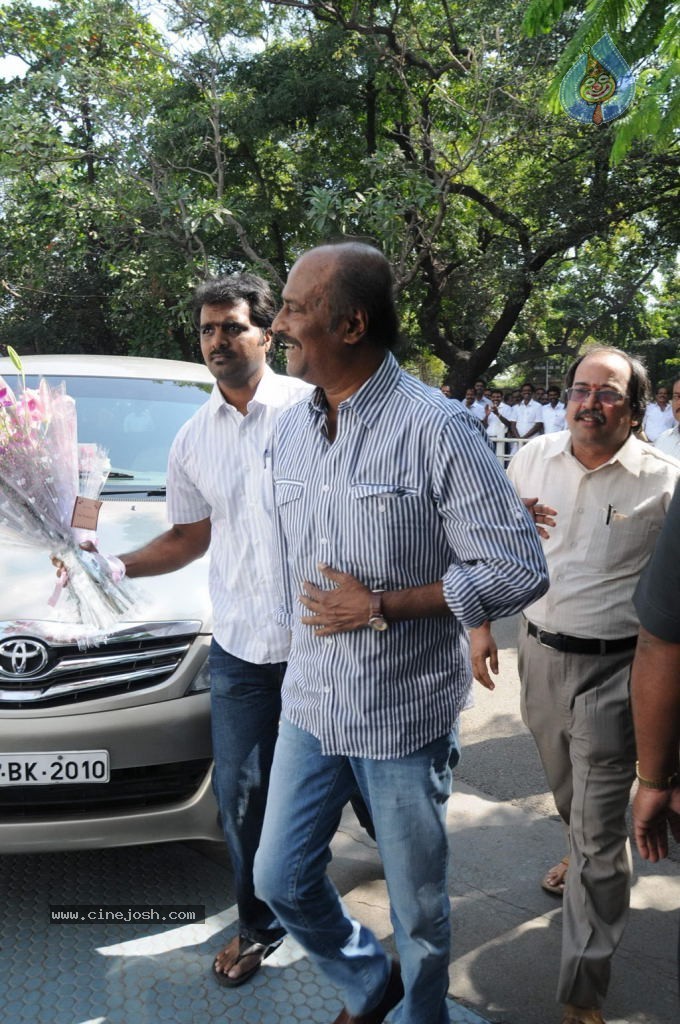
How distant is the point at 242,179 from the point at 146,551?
17215mm

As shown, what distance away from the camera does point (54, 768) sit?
9.76ft

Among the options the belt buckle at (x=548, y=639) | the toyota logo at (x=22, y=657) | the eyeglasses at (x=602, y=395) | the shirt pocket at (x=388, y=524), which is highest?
the eyeglasses at (x=602, y=395)

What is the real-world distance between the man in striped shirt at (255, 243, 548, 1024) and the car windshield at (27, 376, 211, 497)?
6.50 ft

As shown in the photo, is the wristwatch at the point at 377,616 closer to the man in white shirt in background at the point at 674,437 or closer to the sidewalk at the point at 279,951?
the sidewalk at the point at 279,951

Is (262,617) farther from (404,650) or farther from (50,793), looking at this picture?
(50,793)

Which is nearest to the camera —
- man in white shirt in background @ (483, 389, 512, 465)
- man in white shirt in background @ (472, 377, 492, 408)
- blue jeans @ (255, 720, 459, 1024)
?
blue jeans @ (255, 720, 459, 1024)

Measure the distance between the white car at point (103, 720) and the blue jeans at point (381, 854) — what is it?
0.75 metres

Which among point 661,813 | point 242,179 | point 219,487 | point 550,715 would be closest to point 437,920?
point 661,813

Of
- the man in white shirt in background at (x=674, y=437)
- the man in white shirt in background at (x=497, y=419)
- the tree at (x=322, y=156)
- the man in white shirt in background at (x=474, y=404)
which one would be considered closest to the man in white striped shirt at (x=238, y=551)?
the man in white shirt in background at (x=674, y=437)

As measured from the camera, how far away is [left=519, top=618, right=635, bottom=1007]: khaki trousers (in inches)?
106

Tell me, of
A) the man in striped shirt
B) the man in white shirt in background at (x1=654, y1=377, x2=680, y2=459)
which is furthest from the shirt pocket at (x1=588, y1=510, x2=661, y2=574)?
the man in white shirt in background at (x1=654, y1=377, x2=680, y2=459)

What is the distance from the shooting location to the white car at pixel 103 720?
2.98 meters

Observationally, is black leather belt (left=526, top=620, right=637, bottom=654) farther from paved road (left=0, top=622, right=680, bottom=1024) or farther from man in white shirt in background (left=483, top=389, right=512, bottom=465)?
man in white shirt in background (left=483, top=389, right=512, bottom=465)

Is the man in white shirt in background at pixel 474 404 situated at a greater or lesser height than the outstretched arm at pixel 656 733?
lesser
